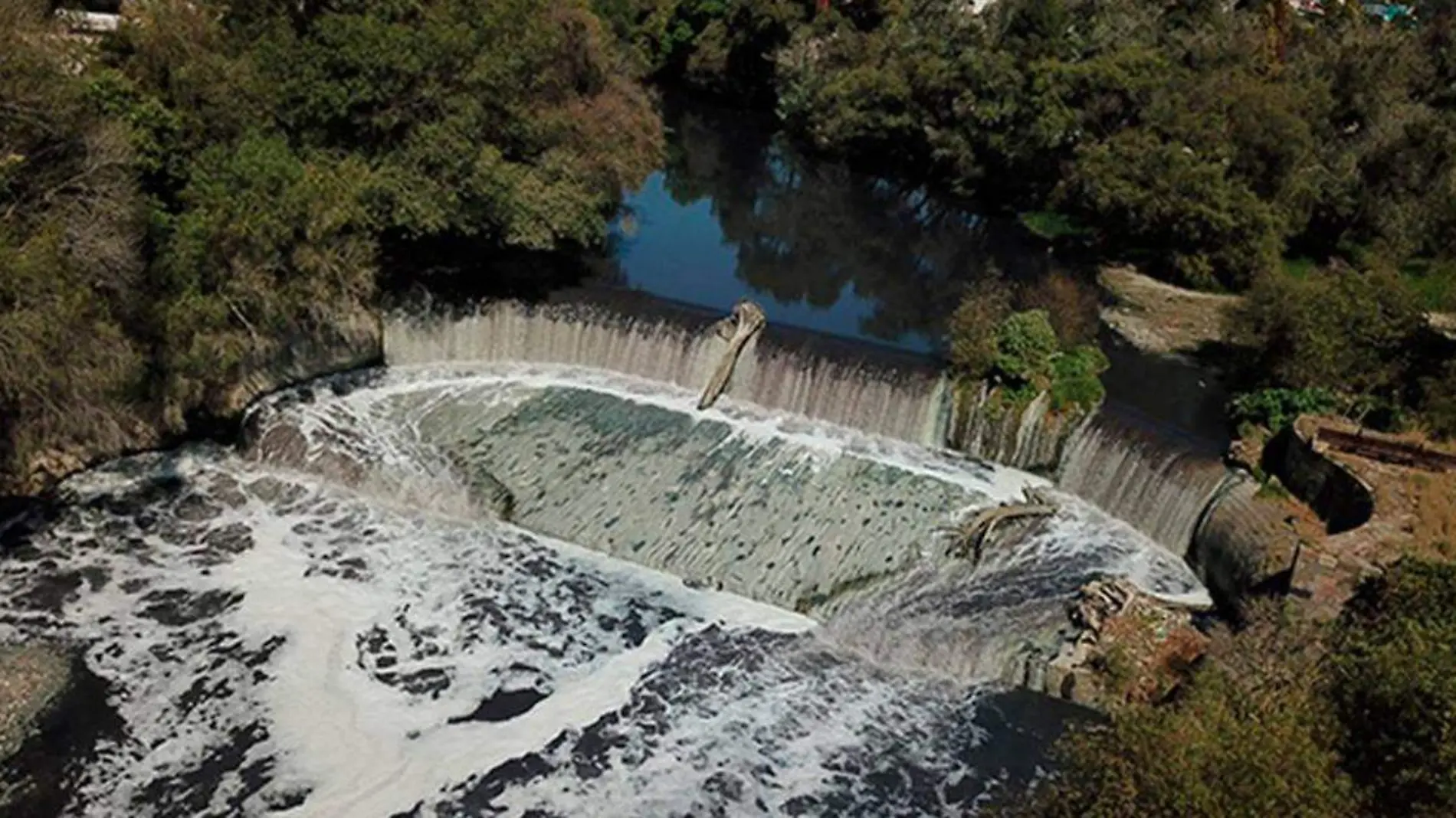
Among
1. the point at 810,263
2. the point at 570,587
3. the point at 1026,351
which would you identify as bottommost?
the point at 570,587

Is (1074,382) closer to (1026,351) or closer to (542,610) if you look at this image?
(1026,351)

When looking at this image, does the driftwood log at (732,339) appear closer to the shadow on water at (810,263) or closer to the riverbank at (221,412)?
the shadow on water at (810,263)

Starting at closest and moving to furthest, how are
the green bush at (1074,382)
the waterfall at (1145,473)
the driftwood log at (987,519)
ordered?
the driftwood log at (987,519) < the waterfall at (1145,473) < the green bush at (1074,382)

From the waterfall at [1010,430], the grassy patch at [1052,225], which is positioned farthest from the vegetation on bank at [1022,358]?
the grassy patch at [1052,225]

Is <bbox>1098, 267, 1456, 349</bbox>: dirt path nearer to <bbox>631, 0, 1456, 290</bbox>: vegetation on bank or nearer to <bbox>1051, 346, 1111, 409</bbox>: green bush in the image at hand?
<bbox>631, 0, 1456, 290</bbox>: vegetation on bank

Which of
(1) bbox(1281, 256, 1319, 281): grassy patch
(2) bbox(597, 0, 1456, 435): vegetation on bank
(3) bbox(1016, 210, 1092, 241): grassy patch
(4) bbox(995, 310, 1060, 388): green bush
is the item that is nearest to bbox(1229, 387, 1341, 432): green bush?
(2) bbox(597, 0, 1456, 435): vegetation on bank

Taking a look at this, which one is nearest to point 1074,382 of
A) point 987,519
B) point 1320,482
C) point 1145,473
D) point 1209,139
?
point 1145,473
